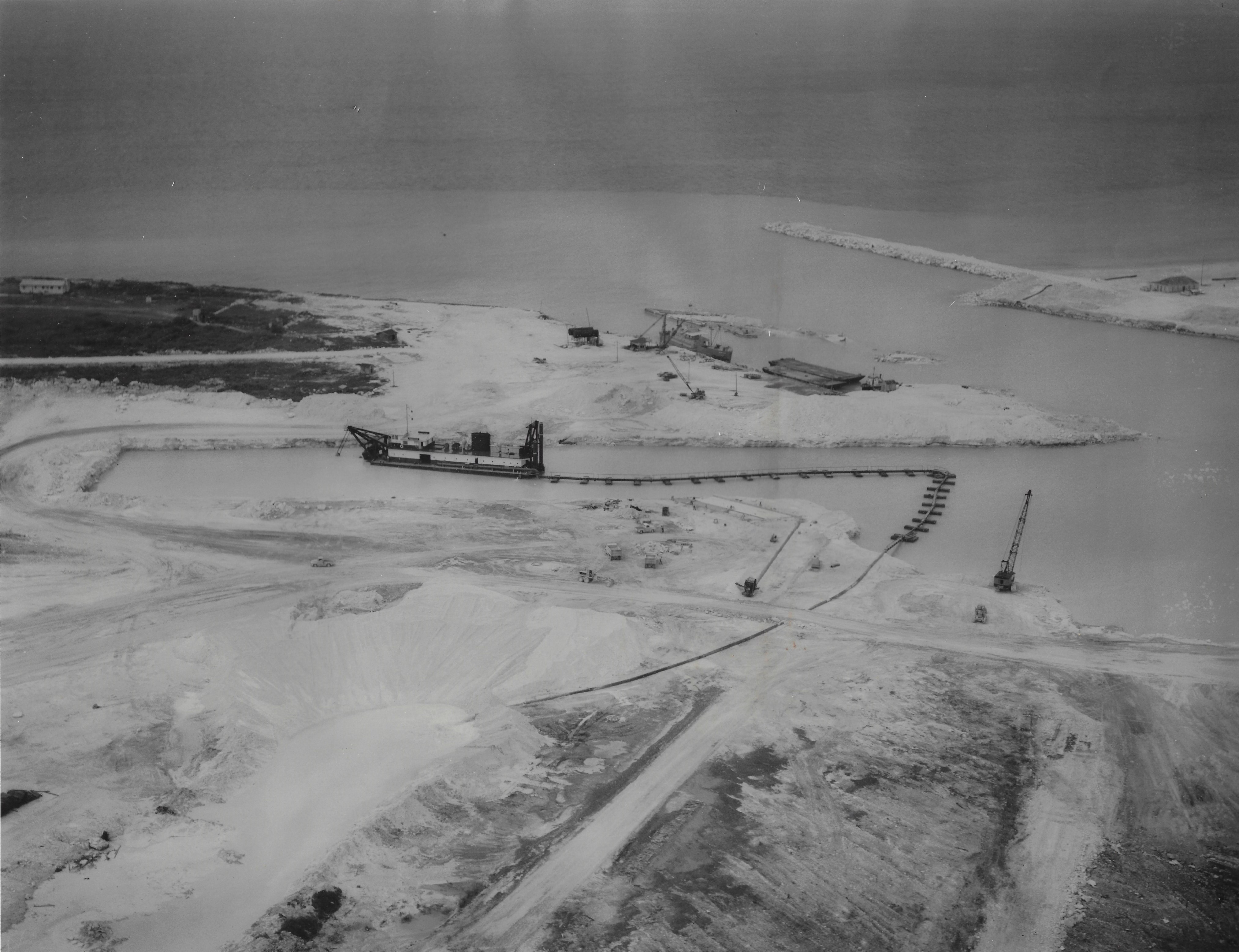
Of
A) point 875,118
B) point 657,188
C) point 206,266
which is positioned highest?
point 875,118

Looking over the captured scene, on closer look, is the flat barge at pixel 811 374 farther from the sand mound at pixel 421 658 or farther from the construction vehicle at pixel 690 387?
the sand mound at pixel 421 658

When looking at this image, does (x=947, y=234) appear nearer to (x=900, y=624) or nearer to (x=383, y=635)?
(x=900, y=624)

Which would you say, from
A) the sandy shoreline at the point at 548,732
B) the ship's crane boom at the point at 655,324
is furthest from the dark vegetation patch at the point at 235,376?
the ship's crane boom at the point at 655,324

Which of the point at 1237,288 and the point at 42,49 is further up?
the point at 42,49

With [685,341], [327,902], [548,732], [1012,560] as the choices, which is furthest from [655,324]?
[327,902]

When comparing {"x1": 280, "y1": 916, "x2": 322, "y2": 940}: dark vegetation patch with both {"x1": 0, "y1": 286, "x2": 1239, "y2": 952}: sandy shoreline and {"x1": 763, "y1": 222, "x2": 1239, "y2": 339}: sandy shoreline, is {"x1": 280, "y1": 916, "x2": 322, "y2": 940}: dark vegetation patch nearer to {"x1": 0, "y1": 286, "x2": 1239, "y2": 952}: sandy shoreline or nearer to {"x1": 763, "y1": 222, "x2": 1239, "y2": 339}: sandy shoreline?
{"x1": 0, "y1": 286, "x2": 1239, "y2": 952}: sandy shoreline

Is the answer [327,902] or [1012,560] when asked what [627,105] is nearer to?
[1012,560]

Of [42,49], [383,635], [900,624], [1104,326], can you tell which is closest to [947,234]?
[1104,326]
